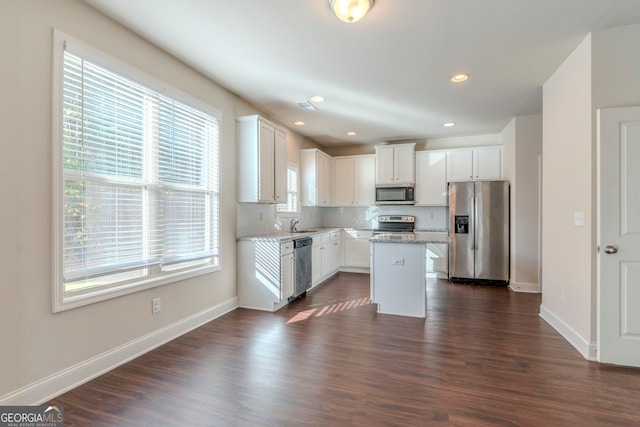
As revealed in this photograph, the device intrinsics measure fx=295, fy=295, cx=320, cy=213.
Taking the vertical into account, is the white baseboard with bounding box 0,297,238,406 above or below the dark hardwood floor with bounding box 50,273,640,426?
above

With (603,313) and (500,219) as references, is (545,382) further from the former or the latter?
(500,219)

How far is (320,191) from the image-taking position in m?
5.89

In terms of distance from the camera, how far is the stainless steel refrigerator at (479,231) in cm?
496

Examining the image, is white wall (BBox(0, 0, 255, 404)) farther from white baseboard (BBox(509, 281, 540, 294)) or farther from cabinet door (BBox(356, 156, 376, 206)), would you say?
white baseboard (BBox(509, 281, 540, 294))

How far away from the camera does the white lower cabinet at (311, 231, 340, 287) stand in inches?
192

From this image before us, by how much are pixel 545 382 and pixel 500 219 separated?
11.0 feet

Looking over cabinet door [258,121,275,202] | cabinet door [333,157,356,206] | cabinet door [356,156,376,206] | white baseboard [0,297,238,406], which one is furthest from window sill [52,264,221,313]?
cabinet door [356,156,376,206]

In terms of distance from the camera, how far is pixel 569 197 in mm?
2879

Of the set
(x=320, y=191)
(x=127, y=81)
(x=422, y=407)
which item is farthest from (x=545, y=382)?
(x=320, y=191)

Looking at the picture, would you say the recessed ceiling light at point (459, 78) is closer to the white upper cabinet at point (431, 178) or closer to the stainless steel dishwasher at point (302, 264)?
the white upper cabinet at point (431, 178)

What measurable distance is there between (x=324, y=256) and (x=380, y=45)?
355cm

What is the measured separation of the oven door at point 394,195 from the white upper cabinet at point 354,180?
0.69 ft

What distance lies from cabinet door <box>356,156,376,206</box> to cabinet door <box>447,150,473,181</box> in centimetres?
146

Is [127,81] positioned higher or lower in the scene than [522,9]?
lower
